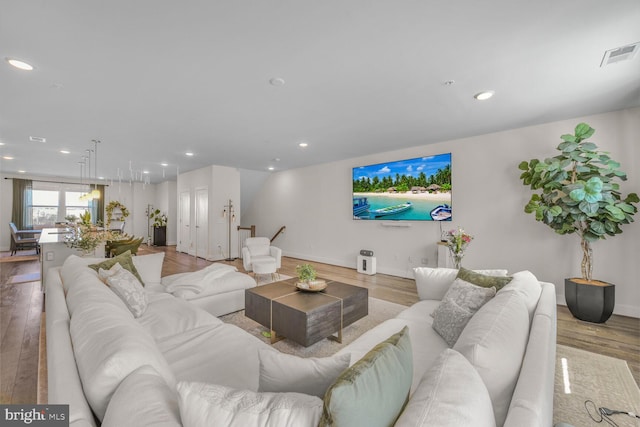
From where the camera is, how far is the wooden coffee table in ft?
7.60

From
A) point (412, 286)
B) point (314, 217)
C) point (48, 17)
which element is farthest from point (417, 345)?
point (314, 217)

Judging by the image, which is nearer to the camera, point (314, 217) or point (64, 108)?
point (64, 108)

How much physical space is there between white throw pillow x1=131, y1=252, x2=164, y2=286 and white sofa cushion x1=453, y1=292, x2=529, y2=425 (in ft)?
11.1

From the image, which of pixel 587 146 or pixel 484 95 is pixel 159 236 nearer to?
pixel 484 95

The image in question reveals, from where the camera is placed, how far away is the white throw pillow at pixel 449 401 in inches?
27.5

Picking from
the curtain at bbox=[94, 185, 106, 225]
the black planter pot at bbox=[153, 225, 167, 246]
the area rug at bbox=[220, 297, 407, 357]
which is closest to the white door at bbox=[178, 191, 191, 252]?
the black planter pot at bbox=[153, 225, 167, 246]

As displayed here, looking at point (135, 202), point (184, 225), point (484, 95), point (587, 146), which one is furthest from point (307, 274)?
point (135, 202)

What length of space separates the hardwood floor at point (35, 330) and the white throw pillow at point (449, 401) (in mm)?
2500

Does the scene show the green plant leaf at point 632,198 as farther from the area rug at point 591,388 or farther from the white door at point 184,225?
the white door at point 184,225

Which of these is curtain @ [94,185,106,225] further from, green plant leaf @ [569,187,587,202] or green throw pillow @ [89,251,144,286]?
green plant leaf @ [569,187,587,202]

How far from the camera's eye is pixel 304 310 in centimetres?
233

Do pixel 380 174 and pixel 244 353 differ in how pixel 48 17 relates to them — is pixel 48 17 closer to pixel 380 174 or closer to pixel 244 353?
pixel 244 353

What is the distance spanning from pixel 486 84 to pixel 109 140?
5672 millimetres

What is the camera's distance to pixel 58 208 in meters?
9.04
